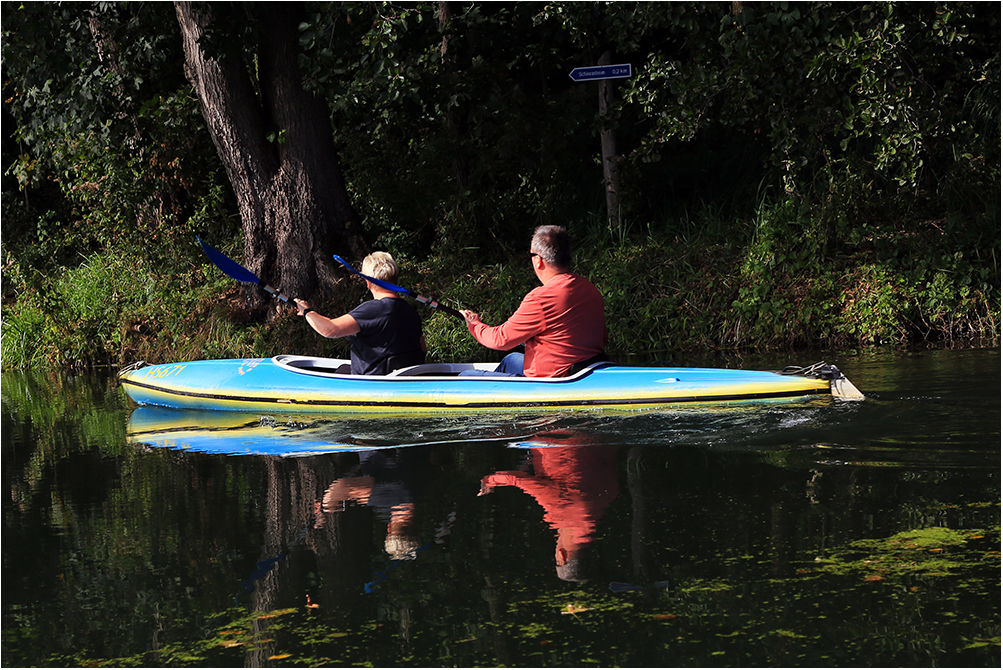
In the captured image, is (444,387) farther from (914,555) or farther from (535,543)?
(914,555)

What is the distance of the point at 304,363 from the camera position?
852cm

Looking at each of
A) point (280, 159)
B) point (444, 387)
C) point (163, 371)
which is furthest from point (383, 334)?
point (280, 159)

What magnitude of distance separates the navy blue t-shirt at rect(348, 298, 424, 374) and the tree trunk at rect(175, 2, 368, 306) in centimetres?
469


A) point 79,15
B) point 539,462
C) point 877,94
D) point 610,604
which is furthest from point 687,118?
point 610,604

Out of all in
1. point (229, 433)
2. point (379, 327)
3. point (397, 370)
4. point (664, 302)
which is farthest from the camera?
point (664, 302)

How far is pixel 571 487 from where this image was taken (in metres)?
4.80

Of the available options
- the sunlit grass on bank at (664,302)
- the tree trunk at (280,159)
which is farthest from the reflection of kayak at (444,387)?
the tree trunk at (280,159)

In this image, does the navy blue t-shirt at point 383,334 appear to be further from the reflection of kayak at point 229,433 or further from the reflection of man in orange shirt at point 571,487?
the reflection of man in orange shirt at point 571,487

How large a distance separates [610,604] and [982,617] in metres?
1.01

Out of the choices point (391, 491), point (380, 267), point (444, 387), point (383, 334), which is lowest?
point (391, 491)

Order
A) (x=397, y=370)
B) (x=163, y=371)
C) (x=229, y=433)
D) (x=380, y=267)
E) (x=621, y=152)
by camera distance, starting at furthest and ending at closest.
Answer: (x=621, y=152) < (x=163, y=371) < (x=397, y=370) < (x=380, y=267) < (x=229, y=433)

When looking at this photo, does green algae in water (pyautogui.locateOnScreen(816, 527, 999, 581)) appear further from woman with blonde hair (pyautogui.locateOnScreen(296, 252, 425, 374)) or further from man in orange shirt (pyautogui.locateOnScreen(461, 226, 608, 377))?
woman with blonde hair (pyautogui.locateOnScreen(296, 252, 425, 374))

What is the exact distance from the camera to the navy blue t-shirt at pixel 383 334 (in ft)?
24.4

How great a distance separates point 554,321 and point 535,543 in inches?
123
